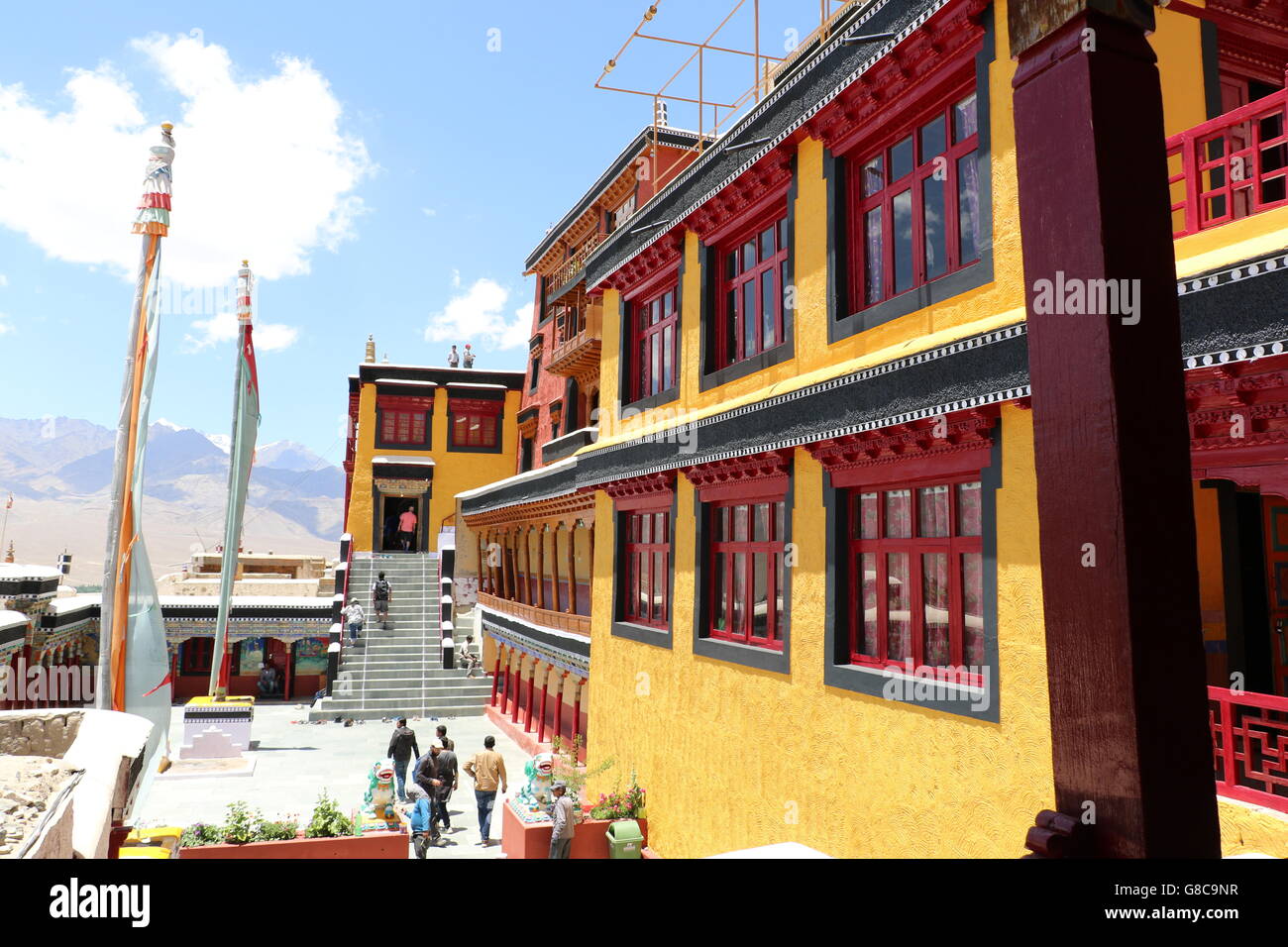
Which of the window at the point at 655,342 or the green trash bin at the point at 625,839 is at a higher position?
the window at the point at 655,342

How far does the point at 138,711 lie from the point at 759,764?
25.6 feet

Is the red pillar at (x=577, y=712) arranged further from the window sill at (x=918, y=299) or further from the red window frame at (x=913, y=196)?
the red window frame at (x=913, y=196)

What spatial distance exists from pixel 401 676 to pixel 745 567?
66.1 feet

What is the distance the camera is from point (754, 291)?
431 inches

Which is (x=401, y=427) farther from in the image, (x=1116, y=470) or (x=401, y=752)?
(x=1116, y=470)

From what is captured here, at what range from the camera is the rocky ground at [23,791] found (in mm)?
5191

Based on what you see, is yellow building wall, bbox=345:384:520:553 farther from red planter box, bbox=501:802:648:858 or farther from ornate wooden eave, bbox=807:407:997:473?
ornate wooden eave, bbox=807:407:997:473

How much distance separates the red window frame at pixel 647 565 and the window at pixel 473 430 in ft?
96.1

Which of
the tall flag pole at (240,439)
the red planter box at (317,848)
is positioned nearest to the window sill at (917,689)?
the red planter box at (317,848)

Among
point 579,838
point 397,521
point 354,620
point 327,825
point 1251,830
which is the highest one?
point 397,521

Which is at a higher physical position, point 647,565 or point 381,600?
point 647,565

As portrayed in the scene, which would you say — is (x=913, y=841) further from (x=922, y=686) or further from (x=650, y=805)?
(x=650, y=805)

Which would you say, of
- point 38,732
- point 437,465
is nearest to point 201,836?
point 38,732

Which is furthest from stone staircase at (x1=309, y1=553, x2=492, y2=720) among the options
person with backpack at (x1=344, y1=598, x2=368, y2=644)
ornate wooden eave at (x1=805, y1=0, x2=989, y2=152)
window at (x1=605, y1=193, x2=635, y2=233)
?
ornate wooden eave at (x1=805, y1=0, x2=989, y2=152)
